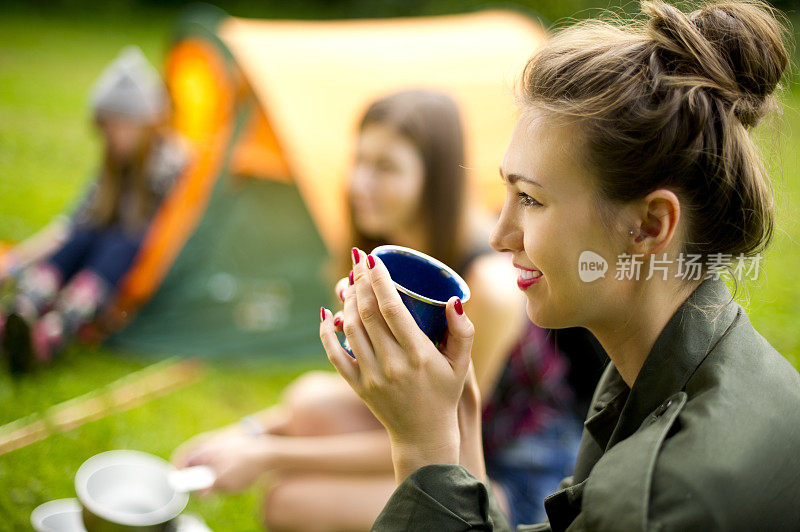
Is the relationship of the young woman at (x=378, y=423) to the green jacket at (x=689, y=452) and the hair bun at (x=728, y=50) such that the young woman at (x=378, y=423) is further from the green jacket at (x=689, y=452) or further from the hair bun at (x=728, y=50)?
the hair bun at (x=728, y=50)

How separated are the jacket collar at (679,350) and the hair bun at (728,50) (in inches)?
11.2

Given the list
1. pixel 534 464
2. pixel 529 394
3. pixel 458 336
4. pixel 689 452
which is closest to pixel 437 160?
pixel 529 394

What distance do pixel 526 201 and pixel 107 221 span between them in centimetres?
298

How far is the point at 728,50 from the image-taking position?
1.12 metres

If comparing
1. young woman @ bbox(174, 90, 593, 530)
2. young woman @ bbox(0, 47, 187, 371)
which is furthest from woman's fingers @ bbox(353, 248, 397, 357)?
young woman @ bbox(0, 47, 187, 371)

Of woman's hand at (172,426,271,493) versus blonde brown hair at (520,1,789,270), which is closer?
blonde brown hair at (520,1,789,270)

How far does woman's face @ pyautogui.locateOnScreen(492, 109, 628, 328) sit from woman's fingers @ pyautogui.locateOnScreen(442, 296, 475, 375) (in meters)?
0.13

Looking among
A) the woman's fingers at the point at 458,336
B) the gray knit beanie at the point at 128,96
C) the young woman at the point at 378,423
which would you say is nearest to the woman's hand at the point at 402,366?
the woman's fingers at the point at 458,336

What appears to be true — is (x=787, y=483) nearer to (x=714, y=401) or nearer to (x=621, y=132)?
(x=714, y=401)

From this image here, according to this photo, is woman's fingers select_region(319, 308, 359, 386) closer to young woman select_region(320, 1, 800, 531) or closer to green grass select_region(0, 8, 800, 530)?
young woman select_region(320, 1, 800, 531)

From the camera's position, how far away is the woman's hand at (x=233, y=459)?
2.05 metres

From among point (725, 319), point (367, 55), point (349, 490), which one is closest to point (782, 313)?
point (367, 55)

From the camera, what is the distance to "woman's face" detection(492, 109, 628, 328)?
113 centimetres

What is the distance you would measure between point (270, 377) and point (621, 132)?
2.63 m
